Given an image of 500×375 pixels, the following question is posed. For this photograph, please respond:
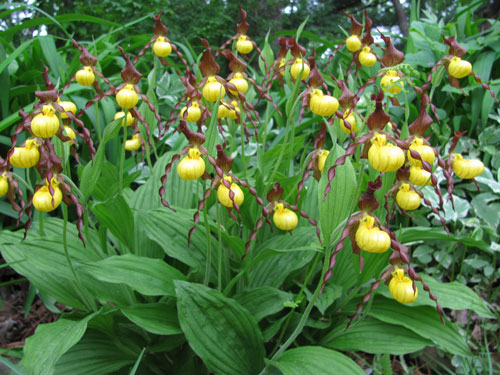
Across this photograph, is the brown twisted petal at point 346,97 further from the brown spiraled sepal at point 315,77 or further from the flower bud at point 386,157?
the flower bud at point 386,157

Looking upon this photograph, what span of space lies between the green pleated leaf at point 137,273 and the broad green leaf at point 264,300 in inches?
10.6

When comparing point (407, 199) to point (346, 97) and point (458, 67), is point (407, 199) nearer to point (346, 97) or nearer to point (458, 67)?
point (346, 97)

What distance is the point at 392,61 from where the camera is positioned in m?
1.55

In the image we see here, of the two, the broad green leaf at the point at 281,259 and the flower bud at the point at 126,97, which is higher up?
the flower bud at the point at 126,97

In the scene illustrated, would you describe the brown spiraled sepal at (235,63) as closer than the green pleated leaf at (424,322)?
No

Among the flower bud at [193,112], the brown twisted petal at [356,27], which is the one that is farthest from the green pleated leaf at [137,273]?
the brown twisted petal at [356,27]

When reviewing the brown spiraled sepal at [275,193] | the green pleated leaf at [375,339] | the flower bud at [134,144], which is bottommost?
the green pleated leaf at [375,339]

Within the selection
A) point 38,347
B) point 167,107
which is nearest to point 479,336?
point 38,347

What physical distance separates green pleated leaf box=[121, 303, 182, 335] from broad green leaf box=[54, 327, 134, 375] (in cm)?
24

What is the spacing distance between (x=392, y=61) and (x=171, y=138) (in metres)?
1.57

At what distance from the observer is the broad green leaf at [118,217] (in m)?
1.48

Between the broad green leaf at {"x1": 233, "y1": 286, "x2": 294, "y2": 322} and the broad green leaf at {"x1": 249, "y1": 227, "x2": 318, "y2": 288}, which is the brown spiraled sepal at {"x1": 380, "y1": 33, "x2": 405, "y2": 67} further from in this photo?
the broad green leaf at {"x1": 233, "y1": 286, "x2": 294, "y2": 322}

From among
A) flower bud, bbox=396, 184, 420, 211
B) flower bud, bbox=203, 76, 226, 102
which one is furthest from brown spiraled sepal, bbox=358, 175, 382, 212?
flower bud, bbox=203, 76, 226, 102

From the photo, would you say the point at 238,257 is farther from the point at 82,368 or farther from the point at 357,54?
the point at 357,54
